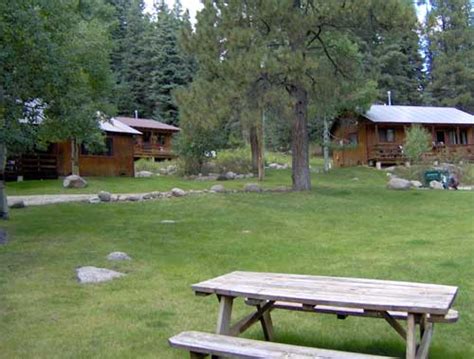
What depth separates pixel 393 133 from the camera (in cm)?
3725

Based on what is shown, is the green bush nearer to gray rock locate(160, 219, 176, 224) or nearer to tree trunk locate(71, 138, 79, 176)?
tree trunk locate(71, 138, 79, 176)

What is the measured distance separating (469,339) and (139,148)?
36.9m

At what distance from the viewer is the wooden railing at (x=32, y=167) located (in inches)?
1008

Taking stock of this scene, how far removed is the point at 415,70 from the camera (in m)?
55.3

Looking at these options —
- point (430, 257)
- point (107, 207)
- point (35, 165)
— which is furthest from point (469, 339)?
point (35, 165)

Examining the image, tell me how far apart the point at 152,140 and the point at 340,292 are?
39.4 m

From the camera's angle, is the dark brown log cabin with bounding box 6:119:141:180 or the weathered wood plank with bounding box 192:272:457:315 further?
the dark brown log cabin with bounding box 6:119:141:180

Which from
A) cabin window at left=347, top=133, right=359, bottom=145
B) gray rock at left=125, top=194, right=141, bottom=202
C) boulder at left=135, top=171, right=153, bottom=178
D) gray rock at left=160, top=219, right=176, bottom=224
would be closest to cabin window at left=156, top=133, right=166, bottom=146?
boulder at left=135, top=171, right=153, bottom=178

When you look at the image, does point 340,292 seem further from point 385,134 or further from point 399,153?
point 385,134

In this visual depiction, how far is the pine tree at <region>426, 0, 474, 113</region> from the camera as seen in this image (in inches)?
1916

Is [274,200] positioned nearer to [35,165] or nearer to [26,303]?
[26,303]

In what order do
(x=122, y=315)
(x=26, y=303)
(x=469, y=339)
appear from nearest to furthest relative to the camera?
(x=469, y=339)
(x=122, y=315)
(x=26, y=303)

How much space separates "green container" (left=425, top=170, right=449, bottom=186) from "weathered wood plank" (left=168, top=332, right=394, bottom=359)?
20999 millimetres

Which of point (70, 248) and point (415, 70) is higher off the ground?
point (415, 70)
